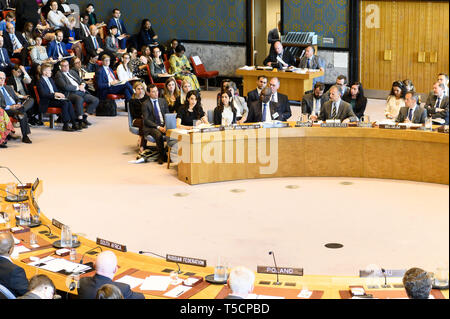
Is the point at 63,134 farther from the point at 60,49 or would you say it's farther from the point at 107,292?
the point at 107,292

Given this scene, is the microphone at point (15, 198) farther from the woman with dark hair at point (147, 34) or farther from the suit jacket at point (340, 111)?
the woman with dark hair at point (147, 34)

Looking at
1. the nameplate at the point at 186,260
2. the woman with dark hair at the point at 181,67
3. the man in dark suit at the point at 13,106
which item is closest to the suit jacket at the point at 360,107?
the man in dark suit at the point at 13,106

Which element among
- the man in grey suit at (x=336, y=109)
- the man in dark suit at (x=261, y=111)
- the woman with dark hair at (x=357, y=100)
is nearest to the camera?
the man in grey suit at (x=336, y=109)

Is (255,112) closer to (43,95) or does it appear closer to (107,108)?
(43,95)

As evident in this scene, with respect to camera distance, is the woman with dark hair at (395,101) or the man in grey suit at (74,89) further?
the man in grey suit at (74,89)

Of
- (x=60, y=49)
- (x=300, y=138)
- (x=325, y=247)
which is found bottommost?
(x=325, y=247)

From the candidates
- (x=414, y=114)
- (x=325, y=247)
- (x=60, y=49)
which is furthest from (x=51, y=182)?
(x=60, y=49)

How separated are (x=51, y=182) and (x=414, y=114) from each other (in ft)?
16.1

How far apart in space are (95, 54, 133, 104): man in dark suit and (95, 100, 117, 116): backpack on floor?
0.12m

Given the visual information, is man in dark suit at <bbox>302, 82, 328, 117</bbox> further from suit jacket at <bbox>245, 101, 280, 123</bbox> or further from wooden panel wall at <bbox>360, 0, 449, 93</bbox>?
wooden panel wall at <bbox>360, 0, 449, 93</bbox>

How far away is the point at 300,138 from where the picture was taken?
10.7 m

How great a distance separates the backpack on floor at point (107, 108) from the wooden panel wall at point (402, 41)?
530 centimetres

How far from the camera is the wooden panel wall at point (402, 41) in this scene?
51.5ft

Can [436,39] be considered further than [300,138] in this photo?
Yes
